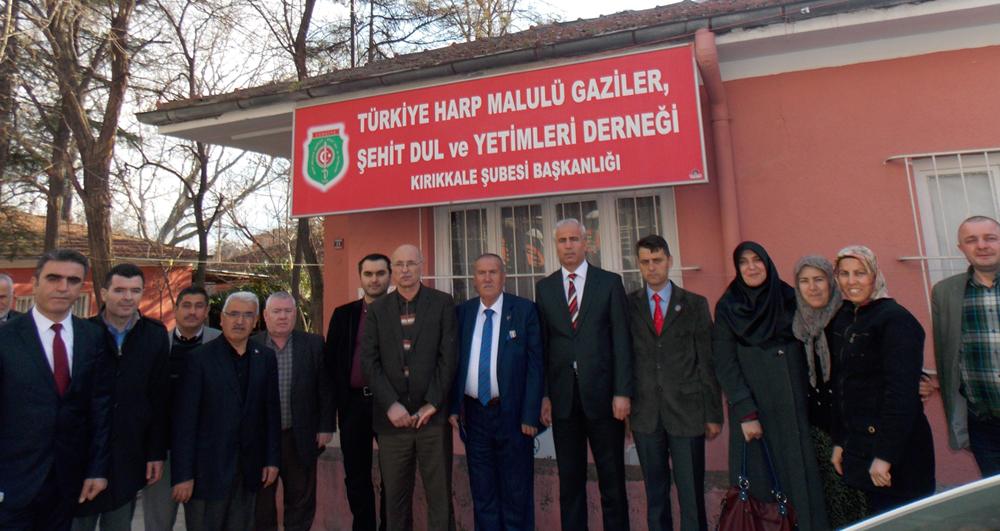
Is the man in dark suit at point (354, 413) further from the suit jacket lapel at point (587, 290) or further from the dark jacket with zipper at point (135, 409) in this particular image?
the suit jacket lapel at point (587, 290)

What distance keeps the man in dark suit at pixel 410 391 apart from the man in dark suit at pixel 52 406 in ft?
4.44

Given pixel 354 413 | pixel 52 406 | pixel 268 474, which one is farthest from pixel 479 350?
pixel 52 406

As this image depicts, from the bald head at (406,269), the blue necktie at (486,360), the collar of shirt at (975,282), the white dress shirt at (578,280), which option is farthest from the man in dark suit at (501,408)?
the collar of shirt at (975,282)

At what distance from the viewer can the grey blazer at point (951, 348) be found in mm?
2602

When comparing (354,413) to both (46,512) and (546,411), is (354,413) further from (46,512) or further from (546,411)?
(46,512)

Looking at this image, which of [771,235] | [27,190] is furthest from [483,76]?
[27,190]

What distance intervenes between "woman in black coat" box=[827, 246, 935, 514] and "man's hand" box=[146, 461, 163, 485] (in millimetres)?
3488

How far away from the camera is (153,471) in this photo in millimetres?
2977

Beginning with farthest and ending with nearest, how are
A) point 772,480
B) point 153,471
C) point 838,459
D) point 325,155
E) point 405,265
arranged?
point 325,155
point 405,265
point 153,471
point 772,480
point 838,459

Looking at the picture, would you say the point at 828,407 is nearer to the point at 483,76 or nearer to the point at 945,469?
the point at 945,469

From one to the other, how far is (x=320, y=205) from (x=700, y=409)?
3.57 metres

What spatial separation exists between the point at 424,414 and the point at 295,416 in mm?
865

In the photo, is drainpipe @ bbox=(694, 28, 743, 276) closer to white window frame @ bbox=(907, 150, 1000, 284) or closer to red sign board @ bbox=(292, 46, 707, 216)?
red sign board @ bbox=(292, 46, 707, 216)

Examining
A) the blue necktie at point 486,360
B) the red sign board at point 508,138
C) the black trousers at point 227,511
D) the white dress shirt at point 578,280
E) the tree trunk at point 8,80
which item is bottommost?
the black trousers at point 227,511
